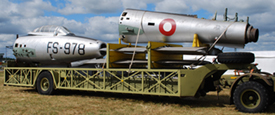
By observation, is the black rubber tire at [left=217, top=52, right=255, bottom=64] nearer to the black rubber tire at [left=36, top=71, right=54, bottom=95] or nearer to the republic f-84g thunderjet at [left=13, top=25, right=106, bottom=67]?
the republic f-84g thunderjet at [left=13, top=25, right=106, bottom=67]

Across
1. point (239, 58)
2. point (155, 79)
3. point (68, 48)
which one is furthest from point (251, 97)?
point (68, 48)

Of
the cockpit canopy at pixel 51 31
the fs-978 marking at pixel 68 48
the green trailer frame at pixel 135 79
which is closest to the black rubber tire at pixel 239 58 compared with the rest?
the green trailer frame at pixel 135 79

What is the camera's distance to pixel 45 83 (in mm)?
10336

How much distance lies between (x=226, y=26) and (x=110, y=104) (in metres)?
4.55

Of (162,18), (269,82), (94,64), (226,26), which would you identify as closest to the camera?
(269,82)

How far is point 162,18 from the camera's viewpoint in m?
8.77

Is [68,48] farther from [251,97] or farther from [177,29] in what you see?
[251,97]

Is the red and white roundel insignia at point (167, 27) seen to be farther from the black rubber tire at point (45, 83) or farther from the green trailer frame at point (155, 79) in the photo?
the black rubber tire at point (45, 83)

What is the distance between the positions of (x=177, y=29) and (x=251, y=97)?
131 inches

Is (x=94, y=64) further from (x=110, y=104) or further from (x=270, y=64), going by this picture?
(x=270, y=64)

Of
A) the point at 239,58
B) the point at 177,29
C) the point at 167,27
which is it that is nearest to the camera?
the point at 239,58

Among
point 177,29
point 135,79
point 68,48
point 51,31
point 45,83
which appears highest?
point 51,31

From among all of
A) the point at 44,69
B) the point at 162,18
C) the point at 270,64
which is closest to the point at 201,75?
the point at 162,18

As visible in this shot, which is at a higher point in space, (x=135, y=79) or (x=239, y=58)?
(x=239, y=58)
